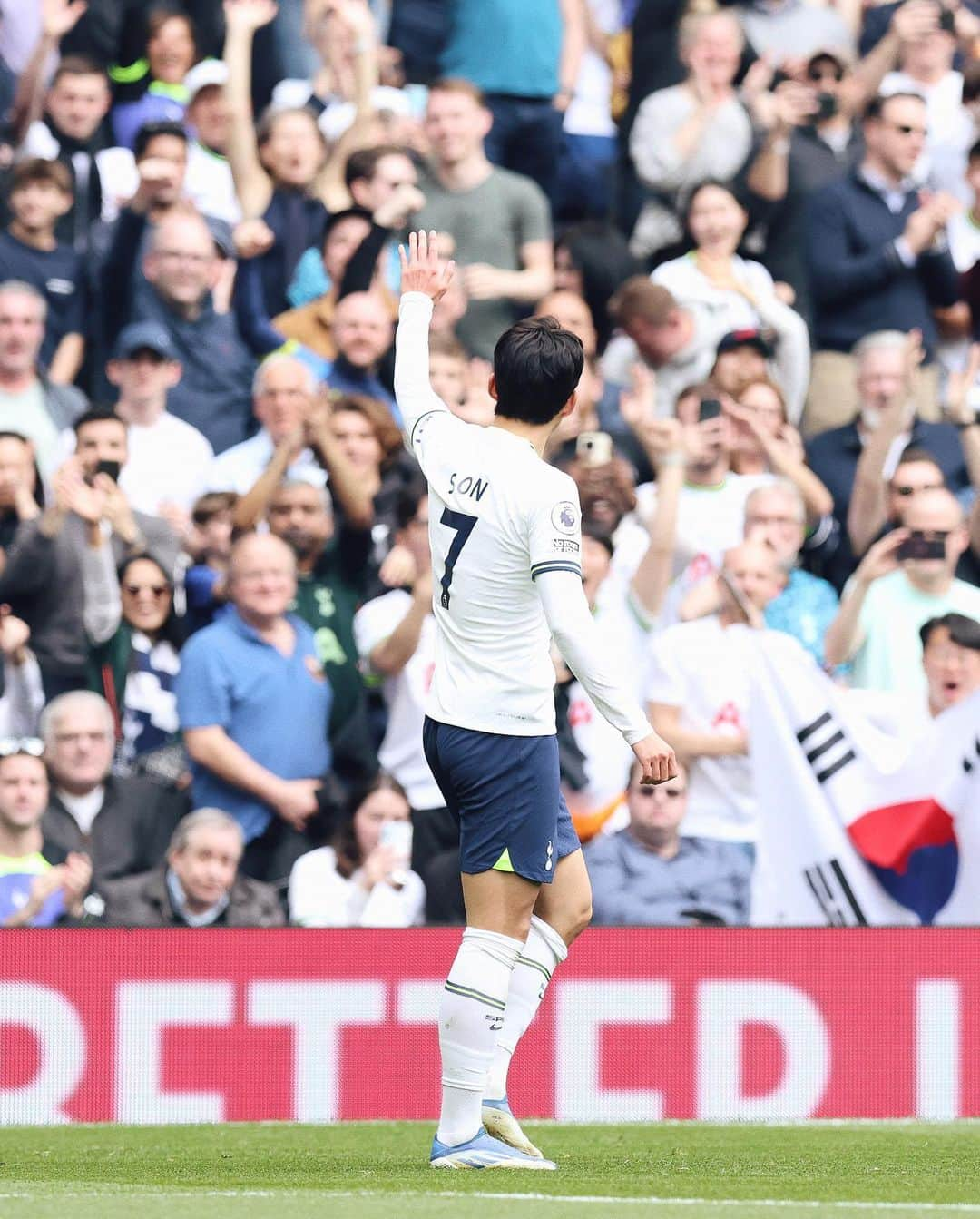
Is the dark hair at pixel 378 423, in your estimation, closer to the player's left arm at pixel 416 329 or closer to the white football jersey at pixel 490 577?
the player's left arm at pixel 416 329

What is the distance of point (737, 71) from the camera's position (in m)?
12.8

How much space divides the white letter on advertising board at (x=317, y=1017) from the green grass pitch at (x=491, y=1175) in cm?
39

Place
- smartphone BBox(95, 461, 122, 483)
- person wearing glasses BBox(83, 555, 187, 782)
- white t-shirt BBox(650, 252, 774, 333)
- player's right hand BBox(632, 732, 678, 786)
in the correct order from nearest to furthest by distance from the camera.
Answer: player's right hand BBox(632, 732, 678, 786), person wearing glasses BBox(83, 555, 187, 782), smartphone BBox(95, 461, 122, 483), white t-shirt BBox(650, 252, 774, 333)

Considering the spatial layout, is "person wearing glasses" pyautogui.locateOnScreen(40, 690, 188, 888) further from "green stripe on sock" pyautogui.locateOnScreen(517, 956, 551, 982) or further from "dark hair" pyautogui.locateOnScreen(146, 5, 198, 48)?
"dark hair" pyautogui.locateOnScreen(146, 5, 198, 48)

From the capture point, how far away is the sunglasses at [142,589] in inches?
389

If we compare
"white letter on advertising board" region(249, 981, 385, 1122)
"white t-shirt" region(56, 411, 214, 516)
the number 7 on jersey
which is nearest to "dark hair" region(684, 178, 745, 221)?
"white t-shirt" region(56, 411, 214, 516)

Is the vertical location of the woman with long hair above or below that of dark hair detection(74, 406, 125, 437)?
below

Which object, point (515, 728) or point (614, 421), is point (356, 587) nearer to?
point (614, 421)

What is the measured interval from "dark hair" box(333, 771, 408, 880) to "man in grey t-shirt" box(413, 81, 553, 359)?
9.94 feet

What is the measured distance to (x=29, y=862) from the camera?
8938 mm

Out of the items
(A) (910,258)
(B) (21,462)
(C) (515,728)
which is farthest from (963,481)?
(C) (515,728)

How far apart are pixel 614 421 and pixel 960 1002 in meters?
3.89

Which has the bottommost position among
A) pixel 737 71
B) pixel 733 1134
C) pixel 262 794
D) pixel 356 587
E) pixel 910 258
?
pixel 733 1134

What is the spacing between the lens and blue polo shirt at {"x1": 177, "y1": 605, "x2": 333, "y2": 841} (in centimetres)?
945
